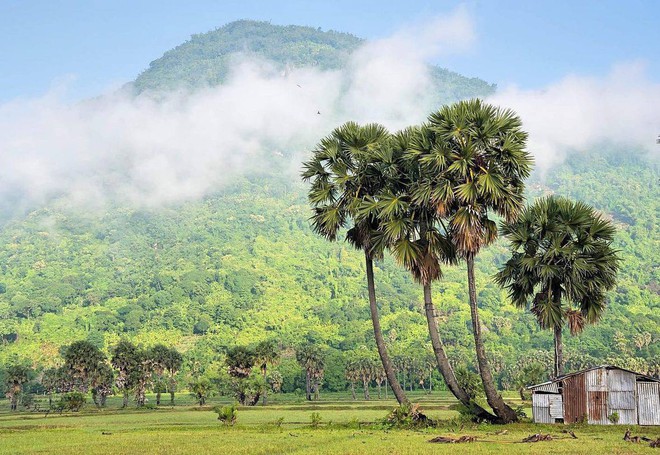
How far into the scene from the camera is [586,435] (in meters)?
35.1

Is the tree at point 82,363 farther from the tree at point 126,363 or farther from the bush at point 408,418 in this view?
the bush at point 408,418

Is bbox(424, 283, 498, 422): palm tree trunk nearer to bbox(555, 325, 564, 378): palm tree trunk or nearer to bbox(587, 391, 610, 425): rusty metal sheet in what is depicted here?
bbox(555, 325, 564, 378): palm tree trunk

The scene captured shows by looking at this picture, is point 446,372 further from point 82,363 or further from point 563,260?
point 82,363

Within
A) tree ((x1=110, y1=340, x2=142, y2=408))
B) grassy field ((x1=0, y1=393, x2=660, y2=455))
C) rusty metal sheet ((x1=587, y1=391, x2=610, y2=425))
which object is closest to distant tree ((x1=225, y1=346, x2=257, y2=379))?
tree ((x1=110, y1=340, x2=142, y2=408))

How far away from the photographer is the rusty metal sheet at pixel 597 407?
41406 millimetres

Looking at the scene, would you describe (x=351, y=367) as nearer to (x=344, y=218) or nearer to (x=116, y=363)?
(x=116, y=363)

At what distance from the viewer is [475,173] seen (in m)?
38.8

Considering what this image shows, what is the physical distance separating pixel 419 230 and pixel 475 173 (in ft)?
14.3

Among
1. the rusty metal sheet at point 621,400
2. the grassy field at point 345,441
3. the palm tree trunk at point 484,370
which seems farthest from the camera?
the rusty metal sheet at point 621,400

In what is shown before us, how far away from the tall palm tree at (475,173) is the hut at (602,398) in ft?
12.8

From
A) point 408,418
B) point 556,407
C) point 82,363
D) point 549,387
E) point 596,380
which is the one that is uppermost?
point 596,380

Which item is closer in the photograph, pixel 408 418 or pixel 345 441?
pixel 345 441

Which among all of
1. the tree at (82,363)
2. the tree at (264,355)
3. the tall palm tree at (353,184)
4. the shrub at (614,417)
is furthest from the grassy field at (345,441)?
the tree at (264,355)

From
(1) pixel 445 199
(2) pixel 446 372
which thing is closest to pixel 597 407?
(2) pixel 446 372
